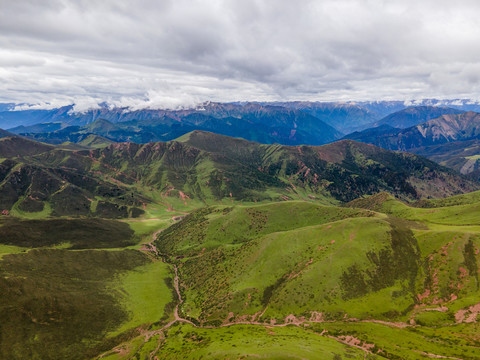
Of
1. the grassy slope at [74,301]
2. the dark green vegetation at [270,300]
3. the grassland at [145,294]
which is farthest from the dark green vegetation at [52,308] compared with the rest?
the grassland at [145,294]

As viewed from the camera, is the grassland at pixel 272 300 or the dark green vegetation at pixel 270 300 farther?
the dark green vegetation at pixel 270 300

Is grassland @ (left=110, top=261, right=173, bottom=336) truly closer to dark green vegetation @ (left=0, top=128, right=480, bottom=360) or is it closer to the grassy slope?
the grassy slope

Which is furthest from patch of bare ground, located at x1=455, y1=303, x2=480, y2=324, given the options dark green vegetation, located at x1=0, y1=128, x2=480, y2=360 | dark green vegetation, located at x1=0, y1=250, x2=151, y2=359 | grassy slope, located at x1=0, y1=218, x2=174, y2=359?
dark green vegetation, located at x1=0, y1=250, x2=151, y2=359

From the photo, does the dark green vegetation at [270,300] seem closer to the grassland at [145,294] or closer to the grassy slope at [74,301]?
the grassy slope at [74,301]

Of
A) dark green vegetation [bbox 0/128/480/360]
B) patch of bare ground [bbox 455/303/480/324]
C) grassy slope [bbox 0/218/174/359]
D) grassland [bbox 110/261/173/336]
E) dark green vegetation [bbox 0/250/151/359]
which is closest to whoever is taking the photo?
dark green vegetation [bbox 0/128/480/360]

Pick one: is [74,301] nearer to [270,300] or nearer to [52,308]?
[52,308]

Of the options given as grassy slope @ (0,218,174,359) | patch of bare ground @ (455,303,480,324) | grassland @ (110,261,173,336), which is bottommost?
grassland @ (110,261,173,336)

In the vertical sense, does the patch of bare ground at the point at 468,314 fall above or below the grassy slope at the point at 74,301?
above

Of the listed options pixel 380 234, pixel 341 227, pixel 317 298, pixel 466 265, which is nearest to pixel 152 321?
pixel 317 298

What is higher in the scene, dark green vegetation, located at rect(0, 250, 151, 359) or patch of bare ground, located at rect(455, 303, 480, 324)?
patch of bare ground, located at rect(455, 303, 480, 324)

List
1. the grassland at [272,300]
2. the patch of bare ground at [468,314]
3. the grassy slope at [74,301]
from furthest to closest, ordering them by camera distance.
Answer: the grassy slope at [74,301] → the patch of bare ground at [468,314] → the grassland at [272,300]

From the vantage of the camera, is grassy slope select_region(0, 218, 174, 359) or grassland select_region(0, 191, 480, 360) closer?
grassland select_region(0, 191, 480, 360)

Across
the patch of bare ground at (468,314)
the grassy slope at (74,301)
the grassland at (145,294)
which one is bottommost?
the grassland at (145,294)
